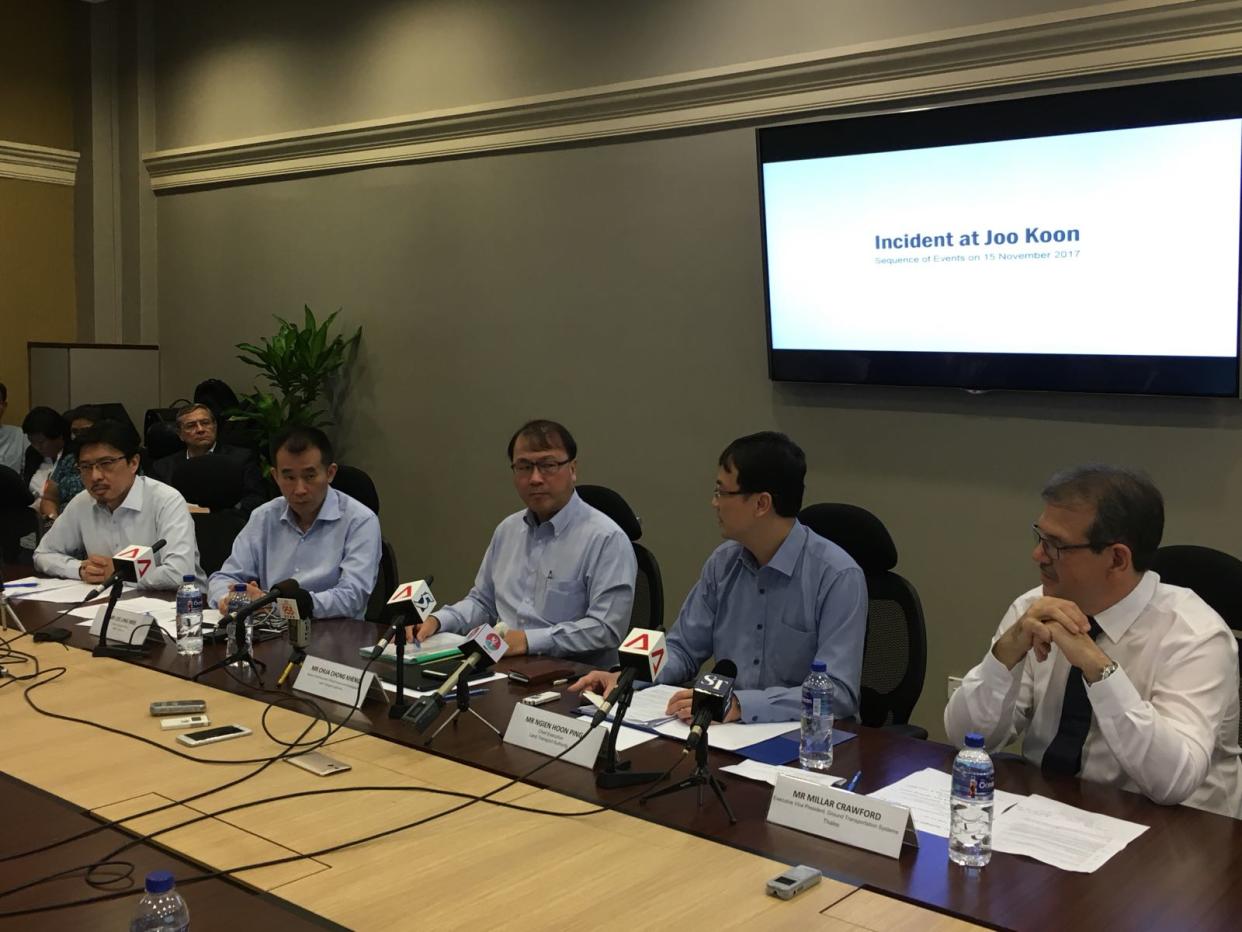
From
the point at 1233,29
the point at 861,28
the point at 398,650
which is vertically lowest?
the point at 398,650

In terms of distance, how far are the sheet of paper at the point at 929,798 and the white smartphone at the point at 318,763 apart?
1.01 m

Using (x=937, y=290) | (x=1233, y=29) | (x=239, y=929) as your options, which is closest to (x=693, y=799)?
(x=239, y=929)

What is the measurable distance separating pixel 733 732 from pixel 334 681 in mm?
957

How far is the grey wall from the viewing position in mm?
4281

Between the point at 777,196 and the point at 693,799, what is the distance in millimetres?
3053

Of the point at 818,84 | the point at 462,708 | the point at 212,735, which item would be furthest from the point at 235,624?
the point at 818,84

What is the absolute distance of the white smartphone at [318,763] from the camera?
90.2 inches

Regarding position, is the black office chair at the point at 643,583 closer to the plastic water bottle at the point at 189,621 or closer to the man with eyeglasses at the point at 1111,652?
the plastic water bottle at the point at 189,621

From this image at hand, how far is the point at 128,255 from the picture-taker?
7.88 meters

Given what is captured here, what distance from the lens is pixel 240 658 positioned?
10.0ft

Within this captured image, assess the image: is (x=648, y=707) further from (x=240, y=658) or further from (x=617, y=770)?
(x=240, y=658)

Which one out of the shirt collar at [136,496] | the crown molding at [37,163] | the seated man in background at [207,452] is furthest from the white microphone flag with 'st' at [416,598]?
the crown molding at [37,163]

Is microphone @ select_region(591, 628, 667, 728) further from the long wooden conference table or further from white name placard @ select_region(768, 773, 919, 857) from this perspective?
white name placard @ select_region(768, 773, 919, 857)

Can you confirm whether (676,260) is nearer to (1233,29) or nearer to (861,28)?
(861,28)
